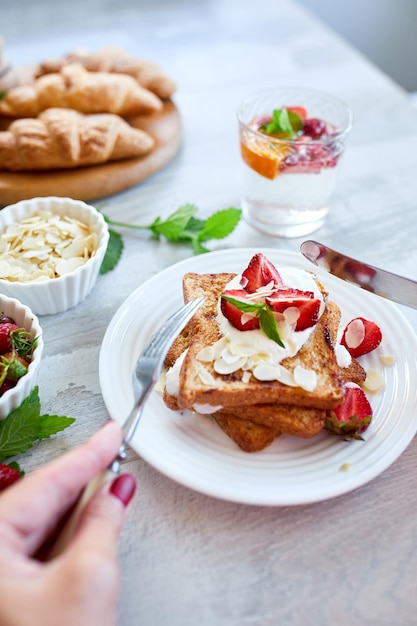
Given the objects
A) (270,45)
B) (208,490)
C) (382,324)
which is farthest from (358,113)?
(208,490)

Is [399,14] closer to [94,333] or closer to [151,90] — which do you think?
[151,90]

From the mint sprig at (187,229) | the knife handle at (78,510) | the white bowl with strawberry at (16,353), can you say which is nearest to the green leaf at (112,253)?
the mint sprig at (187,229)

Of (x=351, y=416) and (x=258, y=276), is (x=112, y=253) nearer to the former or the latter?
(x=258, y=276)

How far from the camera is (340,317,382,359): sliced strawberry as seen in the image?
132cm

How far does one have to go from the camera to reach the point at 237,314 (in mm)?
1204

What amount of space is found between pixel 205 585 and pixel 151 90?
1799mm

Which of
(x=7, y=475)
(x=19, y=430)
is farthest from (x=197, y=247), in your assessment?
(x=7, y=475)

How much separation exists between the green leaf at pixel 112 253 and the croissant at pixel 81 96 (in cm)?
54

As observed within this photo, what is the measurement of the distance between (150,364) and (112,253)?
2.09 feet

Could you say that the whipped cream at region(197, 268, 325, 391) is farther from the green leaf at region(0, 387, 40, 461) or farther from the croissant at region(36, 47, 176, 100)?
the croissant at region(36, 47, 176, 100)

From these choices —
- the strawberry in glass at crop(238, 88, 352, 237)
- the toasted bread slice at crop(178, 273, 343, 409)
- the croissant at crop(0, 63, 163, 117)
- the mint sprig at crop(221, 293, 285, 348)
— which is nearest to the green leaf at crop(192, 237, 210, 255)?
the strawberry in glass at crop(238, 88, 352, 237)

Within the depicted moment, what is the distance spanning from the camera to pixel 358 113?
7.75ft

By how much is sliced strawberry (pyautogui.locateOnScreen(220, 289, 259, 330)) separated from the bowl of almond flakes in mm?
422

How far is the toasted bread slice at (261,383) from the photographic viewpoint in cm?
113
